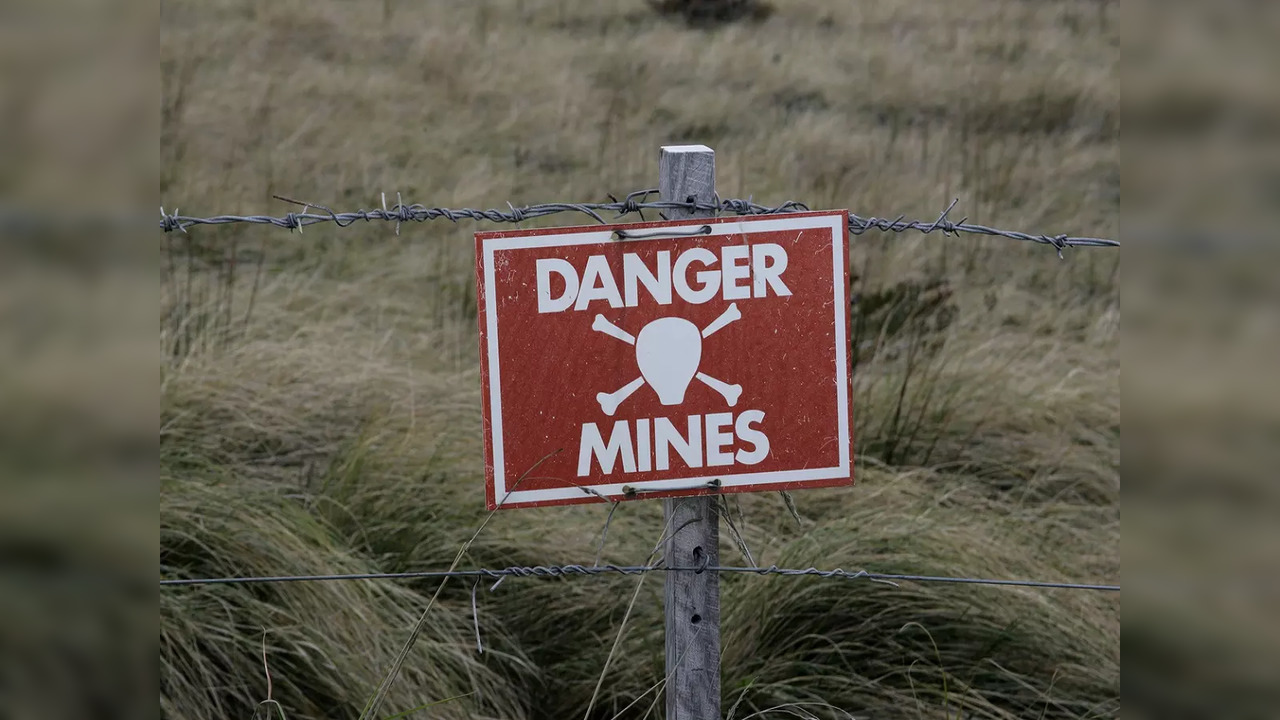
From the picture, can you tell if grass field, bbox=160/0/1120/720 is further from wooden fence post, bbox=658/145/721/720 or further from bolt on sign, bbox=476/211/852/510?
bolt on sign, bbox=476/211/852/510

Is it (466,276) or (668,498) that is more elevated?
(466,276)

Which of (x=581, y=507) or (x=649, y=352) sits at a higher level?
(x=649, y=352)

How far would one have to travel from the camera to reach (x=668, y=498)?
203 centimetres

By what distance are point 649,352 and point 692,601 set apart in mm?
439

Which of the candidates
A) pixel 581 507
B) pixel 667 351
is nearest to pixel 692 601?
pixel 667 351

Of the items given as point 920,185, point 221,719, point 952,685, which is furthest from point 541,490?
point 920,185

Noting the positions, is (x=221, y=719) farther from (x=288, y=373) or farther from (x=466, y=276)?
(x=466, y=276)

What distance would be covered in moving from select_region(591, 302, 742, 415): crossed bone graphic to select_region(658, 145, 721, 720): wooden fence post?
209mm

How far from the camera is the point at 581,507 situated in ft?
11.8

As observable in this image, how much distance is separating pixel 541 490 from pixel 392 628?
3.73ft

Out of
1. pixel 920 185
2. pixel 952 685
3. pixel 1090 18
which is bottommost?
pixel 952 685

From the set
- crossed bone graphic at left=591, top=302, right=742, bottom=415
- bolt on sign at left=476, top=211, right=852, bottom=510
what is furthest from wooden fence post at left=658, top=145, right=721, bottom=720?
crossed bone graphic at left=591, top=302, right=742, bottom=415

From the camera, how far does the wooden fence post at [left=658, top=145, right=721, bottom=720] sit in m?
2.06

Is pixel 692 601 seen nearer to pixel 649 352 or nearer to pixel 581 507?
pixel 649 352
